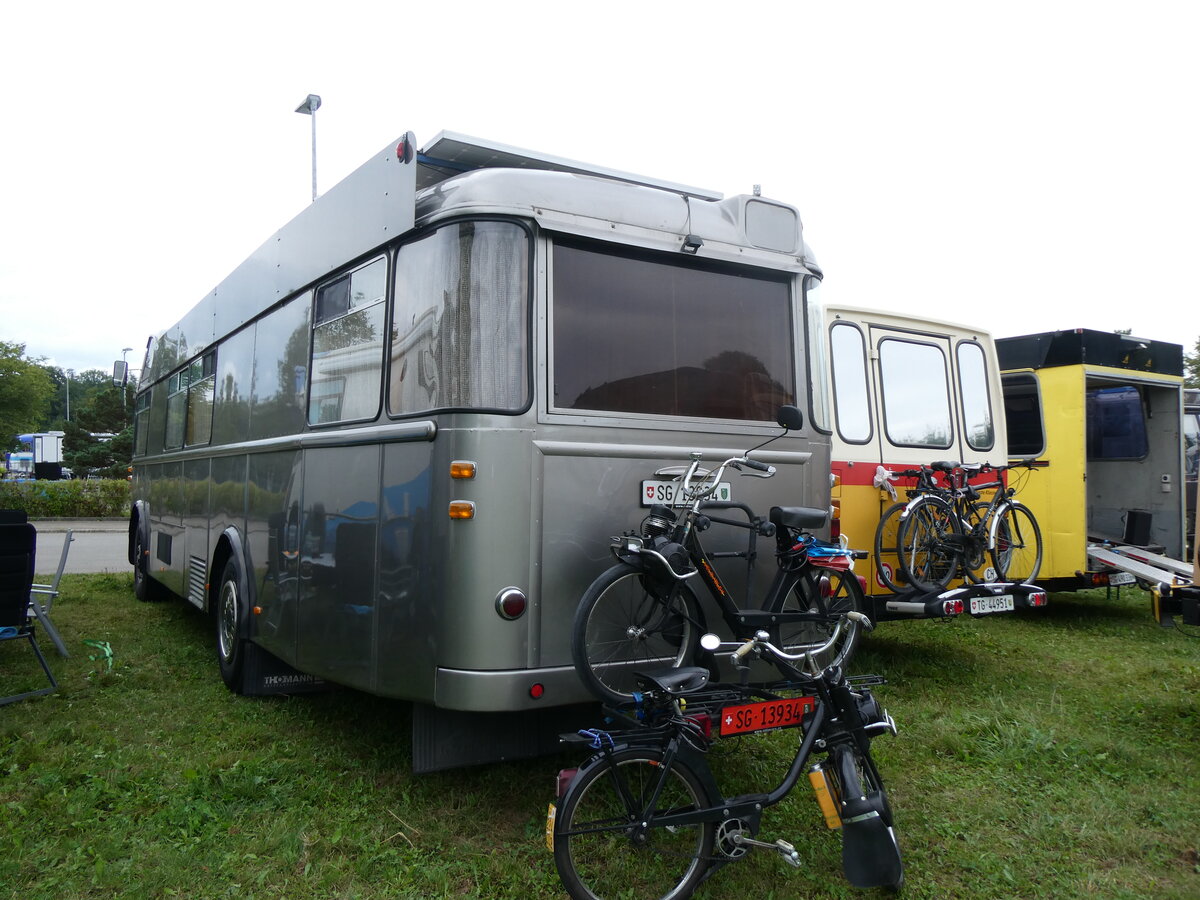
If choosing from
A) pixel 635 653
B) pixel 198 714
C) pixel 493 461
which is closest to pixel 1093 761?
pixel 635 653

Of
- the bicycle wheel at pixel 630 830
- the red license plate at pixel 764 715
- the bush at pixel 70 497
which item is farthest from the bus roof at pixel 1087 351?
the bush at pixel 70 497

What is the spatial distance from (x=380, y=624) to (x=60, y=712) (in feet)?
9.19

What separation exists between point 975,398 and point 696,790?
19.2ft

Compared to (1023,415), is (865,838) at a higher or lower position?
lower

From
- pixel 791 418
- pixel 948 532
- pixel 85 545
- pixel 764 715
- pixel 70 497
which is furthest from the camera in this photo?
pixel 70 497

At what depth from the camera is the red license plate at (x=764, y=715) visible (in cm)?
354

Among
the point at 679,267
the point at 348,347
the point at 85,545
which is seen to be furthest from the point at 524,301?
A: the point at 85,545

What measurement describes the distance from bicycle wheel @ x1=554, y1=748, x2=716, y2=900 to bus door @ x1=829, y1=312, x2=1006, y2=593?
389 cm

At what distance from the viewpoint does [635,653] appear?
13.7 ft

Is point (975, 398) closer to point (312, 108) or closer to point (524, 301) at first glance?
point (524, 301)

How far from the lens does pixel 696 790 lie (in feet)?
11.2

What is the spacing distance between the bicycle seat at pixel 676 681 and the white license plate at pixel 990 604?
3.90 meters

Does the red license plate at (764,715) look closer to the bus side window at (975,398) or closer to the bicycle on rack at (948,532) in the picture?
the bicycle on rack at (948,532)

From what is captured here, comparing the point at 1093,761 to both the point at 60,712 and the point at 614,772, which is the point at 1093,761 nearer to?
the point at 614,772
